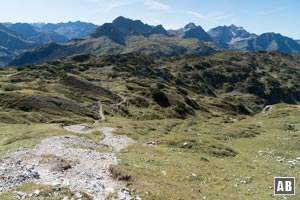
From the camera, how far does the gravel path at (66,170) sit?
25.4 meters

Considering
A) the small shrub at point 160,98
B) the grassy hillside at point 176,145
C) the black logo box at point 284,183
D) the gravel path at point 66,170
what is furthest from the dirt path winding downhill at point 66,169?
the small shrub at point 160,98

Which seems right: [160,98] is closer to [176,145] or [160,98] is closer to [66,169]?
[176,145]

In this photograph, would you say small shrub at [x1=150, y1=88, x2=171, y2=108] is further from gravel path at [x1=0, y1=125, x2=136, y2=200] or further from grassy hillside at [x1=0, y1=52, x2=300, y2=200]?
gravel path at [x1=0, y1=125, x2=136, y2=200]

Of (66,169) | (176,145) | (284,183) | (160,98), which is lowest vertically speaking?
(160,98)

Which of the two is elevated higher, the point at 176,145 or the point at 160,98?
the point at 176,145

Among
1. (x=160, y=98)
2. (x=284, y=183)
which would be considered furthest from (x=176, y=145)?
(x=160, y=98)

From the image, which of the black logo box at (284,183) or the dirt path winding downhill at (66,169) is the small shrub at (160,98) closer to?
A: the dirt path winding downhill at (66,169)

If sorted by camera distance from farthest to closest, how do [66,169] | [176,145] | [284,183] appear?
[176,145] < [66,169] < [284,183]

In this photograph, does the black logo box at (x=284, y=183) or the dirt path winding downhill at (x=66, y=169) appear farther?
the black logo box at (x=284, y=183)

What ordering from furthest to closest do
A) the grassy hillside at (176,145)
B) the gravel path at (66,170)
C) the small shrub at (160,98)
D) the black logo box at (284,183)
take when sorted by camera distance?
the small shrub at (160,98) → the grassy hillside at (176,145) → the black logo box at (284,183) → the gravel path at (66,170)

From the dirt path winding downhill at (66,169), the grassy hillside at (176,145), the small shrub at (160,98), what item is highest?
the dirt path winding downhill at (66,169)

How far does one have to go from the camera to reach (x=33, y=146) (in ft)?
141

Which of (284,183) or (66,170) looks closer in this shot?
(284,183)

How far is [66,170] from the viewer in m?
29.9
